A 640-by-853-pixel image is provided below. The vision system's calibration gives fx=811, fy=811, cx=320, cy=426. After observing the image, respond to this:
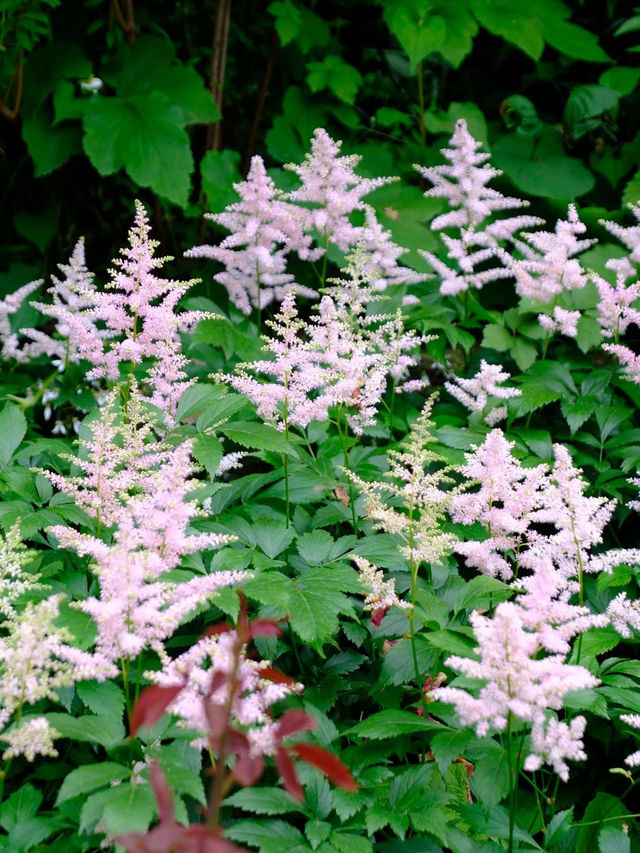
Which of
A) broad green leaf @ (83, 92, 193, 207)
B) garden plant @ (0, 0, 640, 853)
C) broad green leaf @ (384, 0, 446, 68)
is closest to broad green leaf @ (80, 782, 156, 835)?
garden plant @ (0, 0, 640, 853)

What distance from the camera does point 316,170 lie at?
3.68 m

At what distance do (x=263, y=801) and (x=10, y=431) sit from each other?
1.45m

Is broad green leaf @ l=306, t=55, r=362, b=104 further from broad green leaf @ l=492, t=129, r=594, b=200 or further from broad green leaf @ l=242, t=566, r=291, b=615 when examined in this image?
broad green leaf @ l=242, t=566, r=291, b=615

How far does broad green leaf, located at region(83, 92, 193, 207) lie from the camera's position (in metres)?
4.00

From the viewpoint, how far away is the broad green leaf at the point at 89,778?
149 cm

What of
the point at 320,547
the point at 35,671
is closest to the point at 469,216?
the point at 320,547

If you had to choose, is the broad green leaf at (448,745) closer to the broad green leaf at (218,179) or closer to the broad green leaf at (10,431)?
the broad green leaf at (10,431)

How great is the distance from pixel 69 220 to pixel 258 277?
2.24m

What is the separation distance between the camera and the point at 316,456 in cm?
295

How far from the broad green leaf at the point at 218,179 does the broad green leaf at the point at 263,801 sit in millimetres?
3135

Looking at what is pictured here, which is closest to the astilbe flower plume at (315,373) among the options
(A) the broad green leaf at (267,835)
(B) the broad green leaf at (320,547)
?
(B) the broad green leaf at (320,547)

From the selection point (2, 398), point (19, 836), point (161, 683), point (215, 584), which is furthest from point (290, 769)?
point (2, 398)

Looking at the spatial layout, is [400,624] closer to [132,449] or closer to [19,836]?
[132,449]

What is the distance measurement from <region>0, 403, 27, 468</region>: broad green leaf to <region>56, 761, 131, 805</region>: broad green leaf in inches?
47.5
